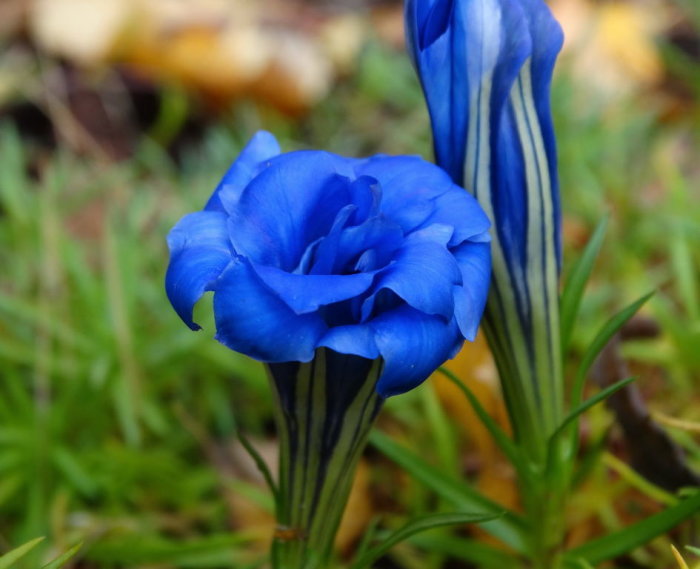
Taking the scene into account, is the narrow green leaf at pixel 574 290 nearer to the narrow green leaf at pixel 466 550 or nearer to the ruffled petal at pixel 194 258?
the narrow green leaf at pixel 466 550

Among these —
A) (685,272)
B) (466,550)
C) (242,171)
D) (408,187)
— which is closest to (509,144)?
(408,187)

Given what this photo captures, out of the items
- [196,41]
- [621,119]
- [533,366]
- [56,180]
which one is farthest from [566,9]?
[533,366]

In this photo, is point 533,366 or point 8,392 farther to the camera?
point 8,392

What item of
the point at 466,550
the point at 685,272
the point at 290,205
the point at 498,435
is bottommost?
the point at 466,550

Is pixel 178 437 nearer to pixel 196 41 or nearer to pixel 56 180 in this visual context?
pixel 56 180

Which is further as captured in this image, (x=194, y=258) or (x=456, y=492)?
(x=456, y=492)

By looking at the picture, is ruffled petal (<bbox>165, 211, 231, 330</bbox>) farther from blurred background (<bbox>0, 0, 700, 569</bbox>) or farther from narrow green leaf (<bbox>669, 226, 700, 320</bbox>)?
narrow green leaf (<bbox>669, 226, 700, 320</bbox>)

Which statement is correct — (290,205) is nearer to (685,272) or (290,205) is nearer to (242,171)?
(242,171)
